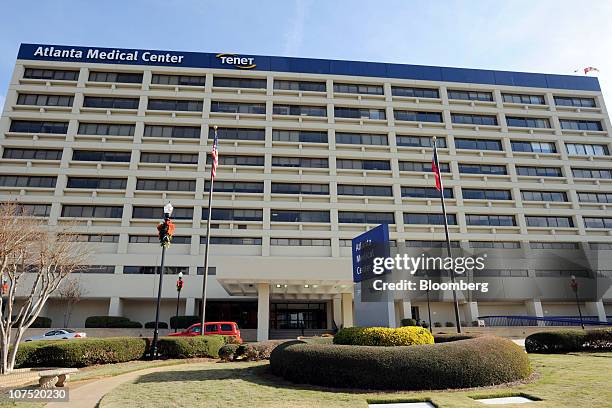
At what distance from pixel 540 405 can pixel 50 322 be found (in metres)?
37.3

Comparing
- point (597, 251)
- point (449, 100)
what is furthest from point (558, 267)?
point (449, 100)

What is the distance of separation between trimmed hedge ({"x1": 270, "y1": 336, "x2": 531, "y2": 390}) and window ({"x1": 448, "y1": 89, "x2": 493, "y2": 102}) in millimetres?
42308

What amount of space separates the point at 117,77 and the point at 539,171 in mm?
48728

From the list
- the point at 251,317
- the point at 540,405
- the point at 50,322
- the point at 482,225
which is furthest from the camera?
the point at 482,225

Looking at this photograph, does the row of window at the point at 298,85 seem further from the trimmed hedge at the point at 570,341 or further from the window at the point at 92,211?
the trimmed hedge at the point at 570,341

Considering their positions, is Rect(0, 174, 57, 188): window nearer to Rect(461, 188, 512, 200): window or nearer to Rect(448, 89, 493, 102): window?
Rect(461, 188, 512, 200): window

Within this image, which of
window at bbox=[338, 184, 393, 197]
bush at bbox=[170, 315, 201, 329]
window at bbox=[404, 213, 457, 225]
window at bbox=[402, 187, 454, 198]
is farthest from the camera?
window at bbox=[402, 187, 454, 198]

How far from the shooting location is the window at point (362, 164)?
43.3 meters

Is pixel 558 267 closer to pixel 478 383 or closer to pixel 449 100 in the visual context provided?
pixel 449 100

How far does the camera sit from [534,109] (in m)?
48.3

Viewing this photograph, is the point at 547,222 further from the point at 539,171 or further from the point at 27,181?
the point at 27,181

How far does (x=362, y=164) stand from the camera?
1714 inches

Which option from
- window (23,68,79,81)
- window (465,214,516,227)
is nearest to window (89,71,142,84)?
window (23,68,79,81)

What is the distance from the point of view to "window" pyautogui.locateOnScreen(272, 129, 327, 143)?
43781 millimetres
